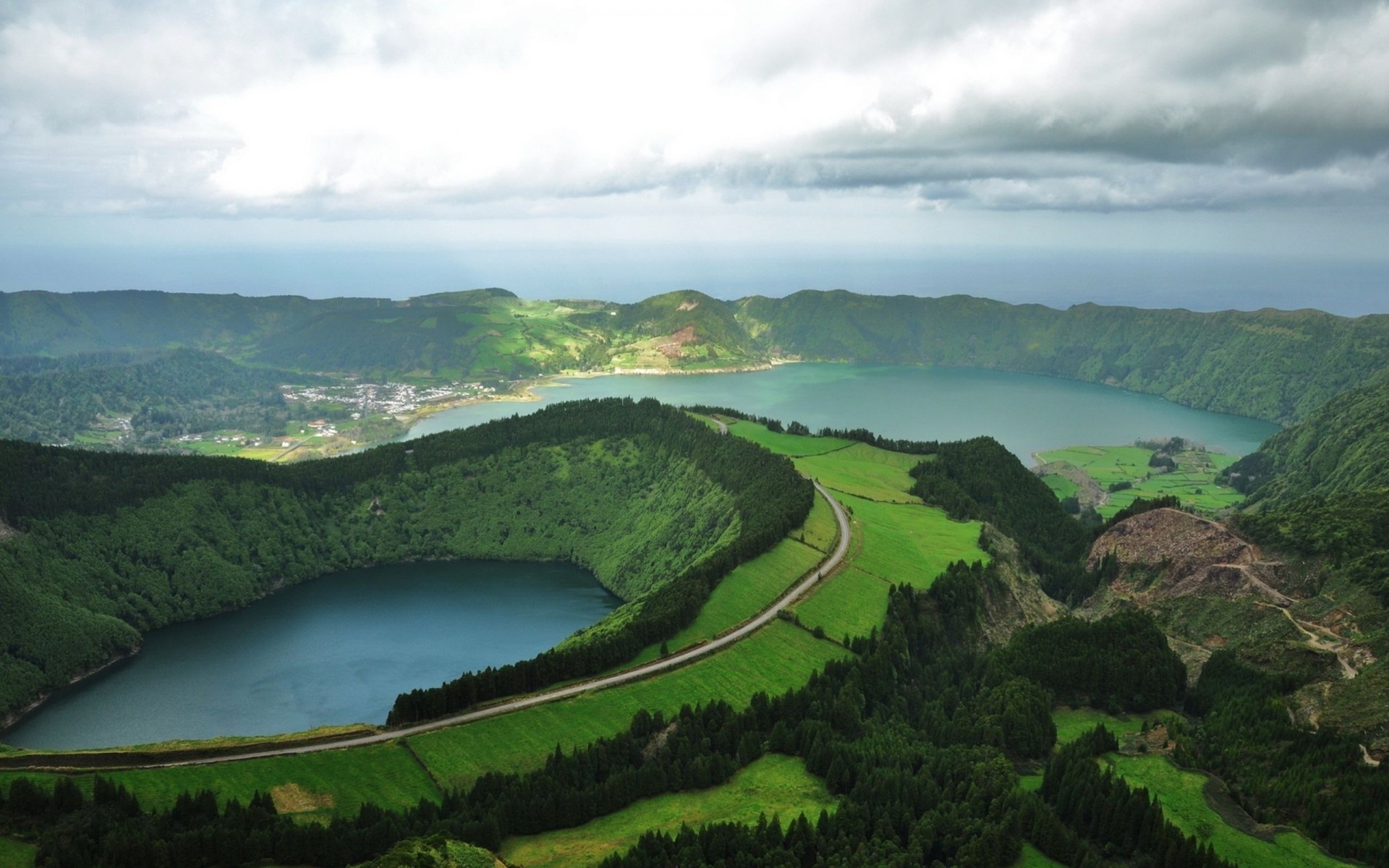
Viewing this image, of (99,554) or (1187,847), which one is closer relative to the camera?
(1187,847)

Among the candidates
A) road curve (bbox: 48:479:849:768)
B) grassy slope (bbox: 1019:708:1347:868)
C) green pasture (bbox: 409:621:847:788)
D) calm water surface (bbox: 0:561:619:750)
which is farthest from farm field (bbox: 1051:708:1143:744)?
calm water surface (bbox: 0:561:619:750)

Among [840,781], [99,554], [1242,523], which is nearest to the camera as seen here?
[840,781]

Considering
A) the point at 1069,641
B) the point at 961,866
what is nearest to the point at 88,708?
the point at 961,866

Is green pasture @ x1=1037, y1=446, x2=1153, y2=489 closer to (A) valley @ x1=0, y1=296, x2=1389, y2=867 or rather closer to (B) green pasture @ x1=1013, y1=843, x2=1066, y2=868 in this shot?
(A) valley @ x1=0, y1=296, x2=1389, y2=867

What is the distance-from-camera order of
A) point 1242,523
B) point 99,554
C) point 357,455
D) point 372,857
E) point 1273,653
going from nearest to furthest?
1. point 372,857
2. point 1273,653
3. point 1242,523
4. point 99,554
5. point 357,455

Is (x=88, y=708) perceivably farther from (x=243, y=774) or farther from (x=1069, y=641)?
(x=1069, y=641)

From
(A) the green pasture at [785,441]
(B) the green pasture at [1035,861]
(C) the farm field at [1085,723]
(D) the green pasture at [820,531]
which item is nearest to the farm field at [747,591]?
(D) the green pasture at [820,531]

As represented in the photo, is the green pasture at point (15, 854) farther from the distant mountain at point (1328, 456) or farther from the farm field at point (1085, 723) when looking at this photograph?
the distant mountain at point (1328, 456)

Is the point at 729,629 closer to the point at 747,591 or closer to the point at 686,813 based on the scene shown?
the point at 747,591
